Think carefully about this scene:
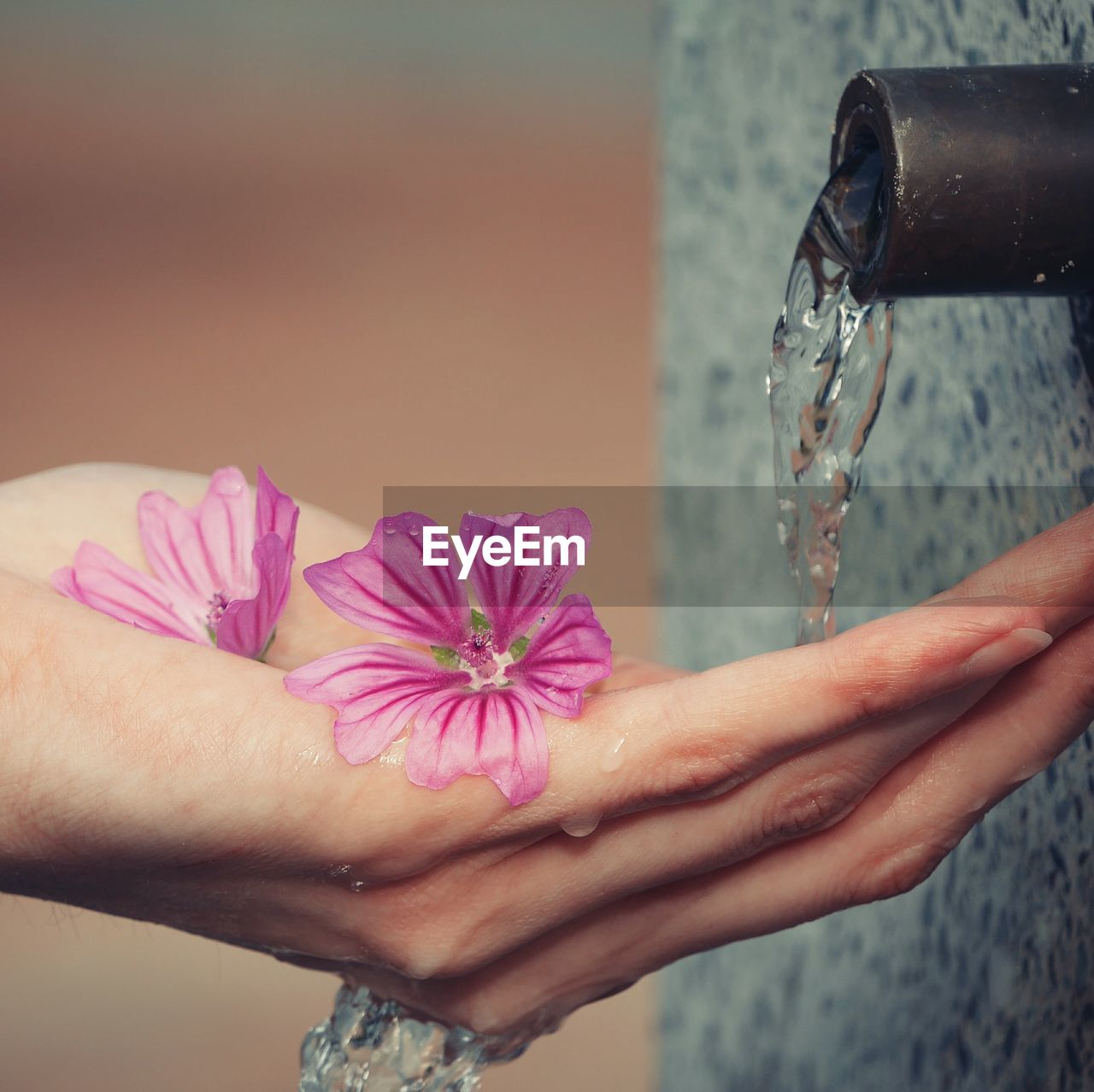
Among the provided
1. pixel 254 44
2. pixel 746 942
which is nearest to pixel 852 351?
pixel 746 942

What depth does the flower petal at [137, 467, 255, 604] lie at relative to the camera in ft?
1.77

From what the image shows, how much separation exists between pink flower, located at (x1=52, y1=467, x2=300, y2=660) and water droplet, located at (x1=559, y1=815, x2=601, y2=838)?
5.7 inches

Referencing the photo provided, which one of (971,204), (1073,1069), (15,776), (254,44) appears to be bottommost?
(1073,1069)

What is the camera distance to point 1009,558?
0.42 metres

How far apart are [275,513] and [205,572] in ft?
0.19

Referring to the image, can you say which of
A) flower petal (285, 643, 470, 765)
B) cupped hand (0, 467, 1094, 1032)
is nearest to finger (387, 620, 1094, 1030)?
cupped hand (0, 467, 1094, 1032)

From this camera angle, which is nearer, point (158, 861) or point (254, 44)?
point (158, 861)

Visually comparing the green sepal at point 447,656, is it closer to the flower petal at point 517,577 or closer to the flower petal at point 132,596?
the flower petal at point 517,577

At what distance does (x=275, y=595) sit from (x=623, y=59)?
2123mm

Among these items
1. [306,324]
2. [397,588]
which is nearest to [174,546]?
[397,588]

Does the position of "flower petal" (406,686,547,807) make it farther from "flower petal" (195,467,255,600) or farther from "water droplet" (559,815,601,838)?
"flower petal" (195,467,255,600)

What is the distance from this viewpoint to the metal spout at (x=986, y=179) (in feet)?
1.31

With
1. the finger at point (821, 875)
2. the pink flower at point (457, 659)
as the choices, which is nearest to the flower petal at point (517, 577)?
the pink flower at point (457, 659)

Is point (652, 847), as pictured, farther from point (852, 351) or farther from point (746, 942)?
point (746, 942)
